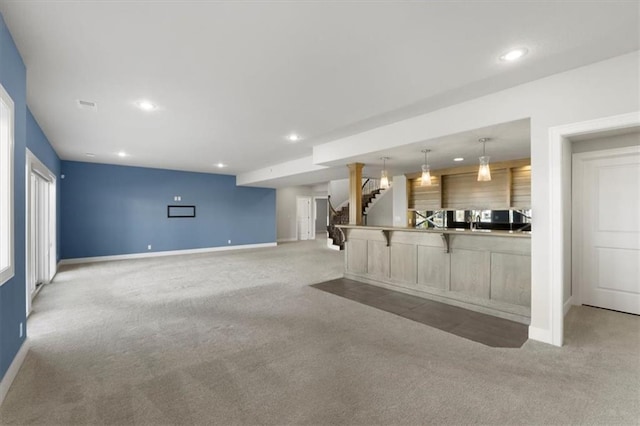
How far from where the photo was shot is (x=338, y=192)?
13.0m

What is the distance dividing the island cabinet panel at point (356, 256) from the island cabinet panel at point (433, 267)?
1.20m

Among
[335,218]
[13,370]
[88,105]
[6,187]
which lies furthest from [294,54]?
[335,218]

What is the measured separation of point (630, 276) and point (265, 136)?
572 cm

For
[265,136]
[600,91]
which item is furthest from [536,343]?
[265,136]

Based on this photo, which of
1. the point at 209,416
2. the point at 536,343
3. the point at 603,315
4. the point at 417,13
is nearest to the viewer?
the point at 209,416

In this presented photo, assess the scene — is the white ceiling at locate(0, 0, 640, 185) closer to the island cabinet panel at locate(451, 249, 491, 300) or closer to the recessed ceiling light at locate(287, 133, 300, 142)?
the recessed ceiling light at locate(287, 133, 300, 142)

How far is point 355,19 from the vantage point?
2.07 m

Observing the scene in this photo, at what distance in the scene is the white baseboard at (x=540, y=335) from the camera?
2.93 m

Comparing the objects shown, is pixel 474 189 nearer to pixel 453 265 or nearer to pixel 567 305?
pixel 453 265

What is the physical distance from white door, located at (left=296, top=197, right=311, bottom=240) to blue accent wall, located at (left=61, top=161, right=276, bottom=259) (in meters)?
2.58

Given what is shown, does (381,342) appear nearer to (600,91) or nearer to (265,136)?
(600,91)

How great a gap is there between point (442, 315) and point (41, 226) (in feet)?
23.6

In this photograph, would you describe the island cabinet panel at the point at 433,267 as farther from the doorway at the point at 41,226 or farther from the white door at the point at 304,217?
the white door at the point at 304,217

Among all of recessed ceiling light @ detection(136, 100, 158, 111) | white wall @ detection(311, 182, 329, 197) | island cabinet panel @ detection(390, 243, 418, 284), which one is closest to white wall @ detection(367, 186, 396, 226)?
island cabinet panel @ detection(390, 243, 418, 284)
